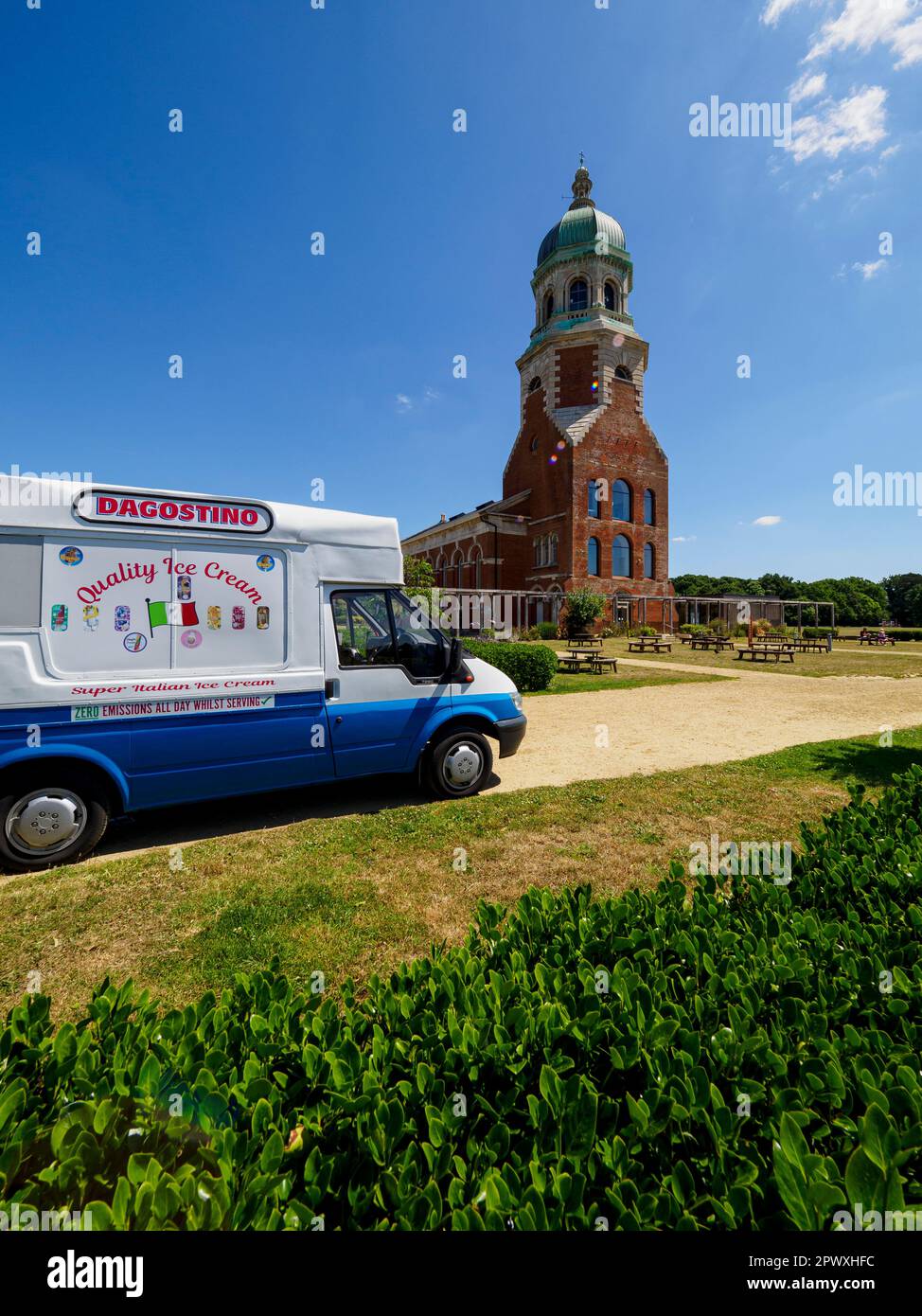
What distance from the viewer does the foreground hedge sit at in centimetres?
99

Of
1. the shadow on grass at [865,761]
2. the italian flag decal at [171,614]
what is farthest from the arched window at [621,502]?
the italian flag decal at [171,614]

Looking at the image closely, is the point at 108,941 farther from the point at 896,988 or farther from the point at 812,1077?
the point at 896,988

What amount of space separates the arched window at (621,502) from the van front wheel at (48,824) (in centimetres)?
3838

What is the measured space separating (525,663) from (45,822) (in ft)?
36.2

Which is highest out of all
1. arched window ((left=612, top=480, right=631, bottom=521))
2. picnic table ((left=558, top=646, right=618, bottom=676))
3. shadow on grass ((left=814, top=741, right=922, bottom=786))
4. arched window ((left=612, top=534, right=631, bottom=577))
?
arched window ((left=612, top=480, right=631, bottom=521))

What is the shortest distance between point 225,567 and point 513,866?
3.63 meters

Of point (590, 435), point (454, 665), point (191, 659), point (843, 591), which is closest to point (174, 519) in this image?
point (191, 659)

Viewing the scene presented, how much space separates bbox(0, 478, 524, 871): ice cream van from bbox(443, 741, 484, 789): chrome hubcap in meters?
0.13

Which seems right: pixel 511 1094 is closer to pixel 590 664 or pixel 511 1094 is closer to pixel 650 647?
pixel 590 664

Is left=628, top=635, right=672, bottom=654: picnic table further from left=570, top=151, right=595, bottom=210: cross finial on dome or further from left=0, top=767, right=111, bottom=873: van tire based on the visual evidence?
left=570, top=151, right=595, bottom=210: cross finial on dome

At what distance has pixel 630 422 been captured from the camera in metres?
39.5

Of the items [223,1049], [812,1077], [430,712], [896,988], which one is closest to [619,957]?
[812,1077]

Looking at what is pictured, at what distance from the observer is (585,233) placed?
141ft

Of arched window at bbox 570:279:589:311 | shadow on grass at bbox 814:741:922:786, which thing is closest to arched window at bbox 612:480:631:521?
arched window at bbox 570:279:589:311
